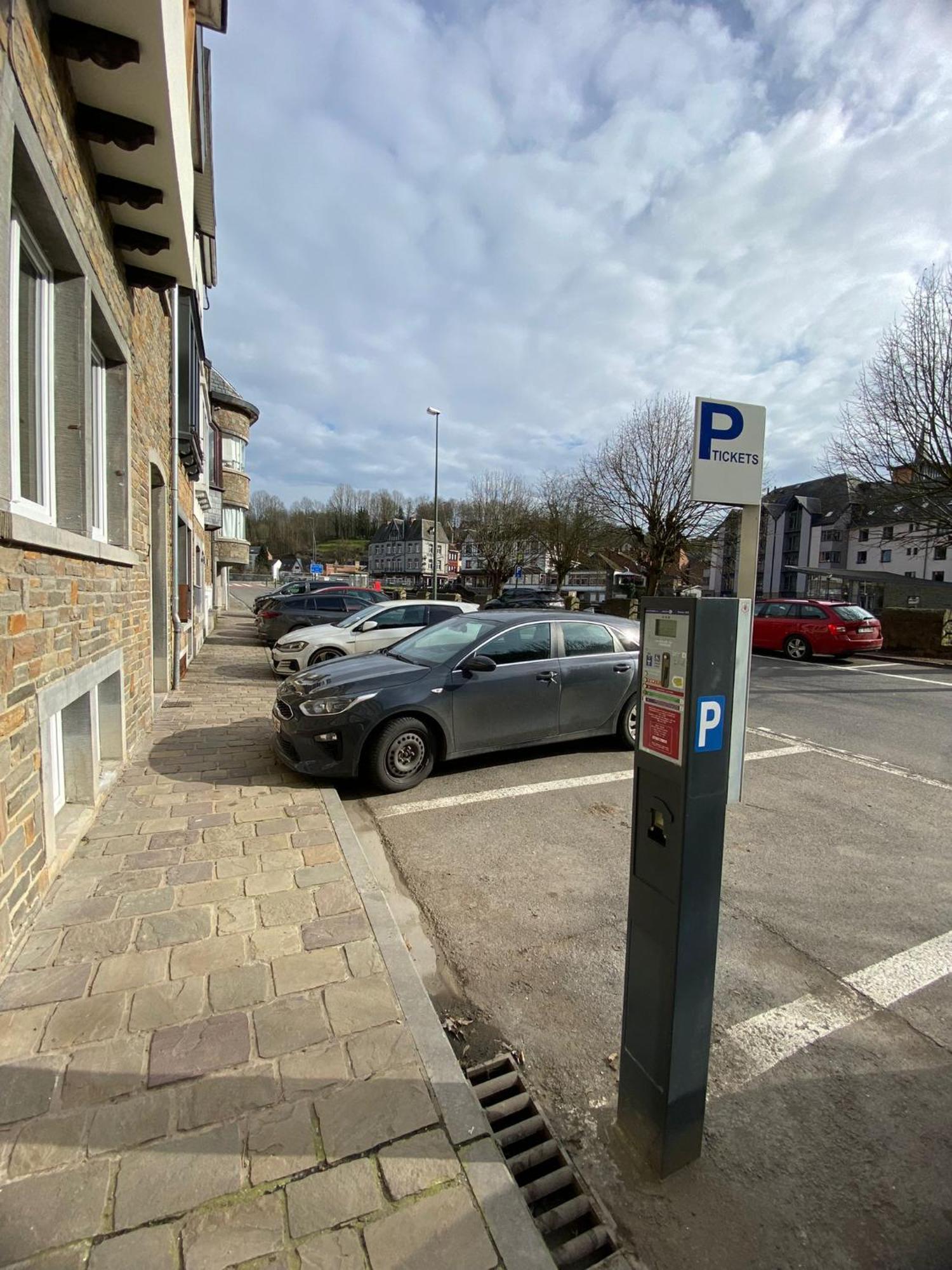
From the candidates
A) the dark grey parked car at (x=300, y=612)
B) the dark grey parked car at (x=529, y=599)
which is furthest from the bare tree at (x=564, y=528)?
the dark grey parked car at (x=300, y=612)

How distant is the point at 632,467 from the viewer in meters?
21.8

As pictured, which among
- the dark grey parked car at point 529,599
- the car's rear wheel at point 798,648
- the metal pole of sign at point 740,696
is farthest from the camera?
the dark grey parked car at point 529,599

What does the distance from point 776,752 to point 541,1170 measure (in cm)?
560

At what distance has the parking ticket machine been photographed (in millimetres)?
1698

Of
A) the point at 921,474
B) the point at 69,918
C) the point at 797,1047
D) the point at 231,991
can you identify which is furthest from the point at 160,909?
the point at 921,474

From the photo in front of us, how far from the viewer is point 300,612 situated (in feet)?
45.9

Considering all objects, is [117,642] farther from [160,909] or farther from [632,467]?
[632,467]

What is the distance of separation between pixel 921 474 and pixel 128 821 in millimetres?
19895

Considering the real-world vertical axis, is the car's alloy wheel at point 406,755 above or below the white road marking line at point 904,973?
above

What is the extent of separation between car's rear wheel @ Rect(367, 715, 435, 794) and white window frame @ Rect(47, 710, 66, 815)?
205cm

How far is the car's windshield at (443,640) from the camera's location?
18.4 ft

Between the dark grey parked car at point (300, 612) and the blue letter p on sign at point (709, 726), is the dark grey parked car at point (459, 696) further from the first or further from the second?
the dark grey parked car at point (300, 612)

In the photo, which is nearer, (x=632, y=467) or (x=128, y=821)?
(x=128, y=821)

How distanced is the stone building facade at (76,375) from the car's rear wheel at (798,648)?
14980 millimetres
